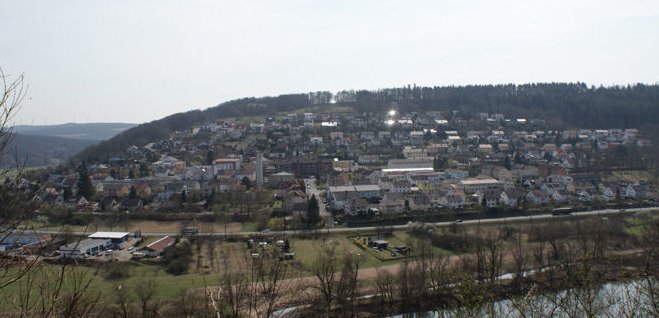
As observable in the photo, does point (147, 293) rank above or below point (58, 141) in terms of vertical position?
Result: below

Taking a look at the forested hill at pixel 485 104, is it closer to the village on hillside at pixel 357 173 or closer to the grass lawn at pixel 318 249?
the village on hillside at pixel 357 173

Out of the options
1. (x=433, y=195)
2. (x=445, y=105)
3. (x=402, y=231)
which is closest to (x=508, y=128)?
(x=445, y=105)

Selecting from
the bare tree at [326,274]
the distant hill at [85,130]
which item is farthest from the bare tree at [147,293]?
the distant hill at [85,130]

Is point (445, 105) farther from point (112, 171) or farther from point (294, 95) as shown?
point (112, 171)

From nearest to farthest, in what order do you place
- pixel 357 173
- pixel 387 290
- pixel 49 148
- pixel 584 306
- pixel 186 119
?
pixel 584 306 < pixel 387 290 < pixel 357 173 < pixel 186 119 < pixel 49 148

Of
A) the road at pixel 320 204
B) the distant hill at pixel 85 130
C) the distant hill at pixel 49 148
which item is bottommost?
the road at pixel 320 204

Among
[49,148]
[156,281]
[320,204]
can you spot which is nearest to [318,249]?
[156,281]

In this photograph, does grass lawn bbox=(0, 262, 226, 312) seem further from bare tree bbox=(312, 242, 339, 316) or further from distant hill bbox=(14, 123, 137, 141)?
distant hill bbox=(14, 123, 137, 141)

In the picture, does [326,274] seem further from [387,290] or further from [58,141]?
[58,141]
